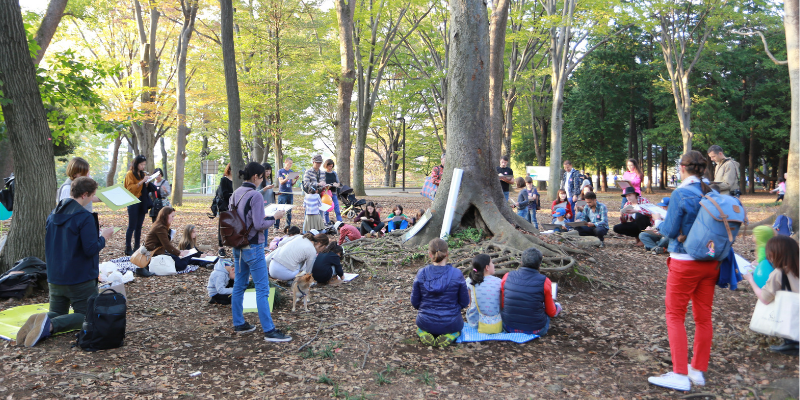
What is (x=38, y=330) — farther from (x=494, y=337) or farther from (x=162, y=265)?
(x=494, y=337)

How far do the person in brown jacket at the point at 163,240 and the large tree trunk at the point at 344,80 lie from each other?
828 centimetres

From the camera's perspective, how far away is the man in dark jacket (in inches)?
154

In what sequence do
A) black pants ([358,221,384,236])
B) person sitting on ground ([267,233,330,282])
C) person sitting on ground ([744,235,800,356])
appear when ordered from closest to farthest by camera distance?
person sitting on ground ([744,235,800,356])
person sitting on ground ([267,233,330,282])
black pants ([358,221,384,236])

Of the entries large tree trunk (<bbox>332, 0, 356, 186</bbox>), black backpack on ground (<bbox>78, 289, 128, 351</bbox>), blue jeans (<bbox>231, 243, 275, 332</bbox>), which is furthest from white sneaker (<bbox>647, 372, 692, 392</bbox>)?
large tree trunk (<bbox>332, 0, 356, 186</bbox>)

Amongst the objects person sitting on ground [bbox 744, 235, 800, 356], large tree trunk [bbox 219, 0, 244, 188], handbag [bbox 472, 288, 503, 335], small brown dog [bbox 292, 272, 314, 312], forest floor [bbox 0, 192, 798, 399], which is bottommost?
forest floor [bbox 0, 192, 798, 399]

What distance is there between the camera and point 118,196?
5.78 metres

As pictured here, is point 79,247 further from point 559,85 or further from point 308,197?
point 559,85

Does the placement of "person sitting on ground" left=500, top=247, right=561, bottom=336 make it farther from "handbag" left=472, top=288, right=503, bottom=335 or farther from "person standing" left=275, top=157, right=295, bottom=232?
"person standing" left=275, top=157, right=295, bottom=232

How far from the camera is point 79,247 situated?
3.98 meters

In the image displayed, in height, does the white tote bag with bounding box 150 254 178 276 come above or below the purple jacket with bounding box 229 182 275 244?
below

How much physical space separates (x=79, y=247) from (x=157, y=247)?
317 centimetres

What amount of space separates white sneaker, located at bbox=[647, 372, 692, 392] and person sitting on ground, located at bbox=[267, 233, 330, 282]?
3884 mm

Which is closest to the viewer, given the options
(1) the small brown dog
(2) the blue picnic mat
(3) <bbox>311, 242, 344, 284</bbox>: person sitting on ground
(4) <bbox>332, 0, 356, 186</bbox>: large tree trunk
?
(2) the blue picnic mat

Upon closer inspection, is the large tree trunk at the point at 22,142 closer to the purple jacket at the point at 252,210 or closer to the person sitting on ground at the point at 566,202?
the purple jacket at the point at 252,210
